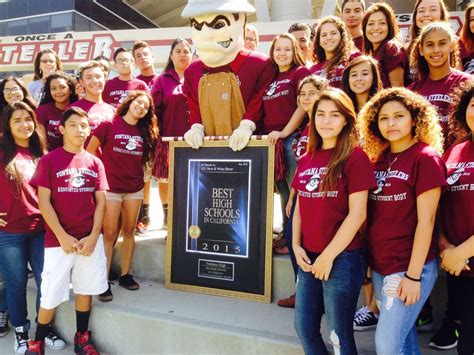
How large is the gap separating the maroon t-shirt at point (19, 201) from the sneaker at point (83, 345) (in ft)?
2.72

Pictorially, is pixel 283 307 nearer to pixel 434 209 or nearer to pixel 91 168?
pixel 434 209

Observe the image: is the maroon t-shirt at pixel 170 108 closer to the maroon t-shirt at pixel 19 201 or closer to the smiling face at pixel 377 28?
the maroon t-shirt at pixel 19 201

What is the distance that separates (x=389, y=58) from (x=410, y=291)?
5.92 feet

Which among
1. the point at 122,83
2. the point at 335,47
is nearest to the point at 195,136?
the point at 335,47

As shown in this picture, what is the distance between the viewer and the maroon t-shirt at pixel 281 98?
308 cm

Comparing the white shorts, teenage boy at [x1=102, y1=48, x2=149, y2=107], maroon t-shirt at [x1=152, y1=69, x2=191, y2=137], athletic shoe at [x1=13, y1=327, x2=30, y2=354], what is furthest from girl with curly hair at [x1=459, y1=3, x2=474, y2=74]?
athletic shoe at [x1=13, y1=327, x2=30, y2=354]

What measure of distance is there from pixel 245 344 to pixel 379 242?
113cm

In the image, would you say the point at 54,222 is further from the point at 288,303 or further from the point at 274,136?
the point at 288,303

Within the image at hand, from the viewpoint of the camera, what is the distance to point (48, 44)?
1019 centimetres

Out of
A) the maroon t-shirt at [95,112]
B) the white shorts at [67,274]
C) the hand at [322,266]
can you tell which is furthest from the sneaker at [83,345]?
the hand at [322,266]

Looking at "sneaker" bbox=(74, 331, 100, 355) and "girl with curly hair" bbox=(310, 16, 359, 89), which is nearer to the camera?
"sneaker" bbox=(74, 331, 100, 355)

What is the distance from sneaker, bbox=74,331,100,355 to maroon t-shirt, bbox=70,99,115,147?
5.06 feet

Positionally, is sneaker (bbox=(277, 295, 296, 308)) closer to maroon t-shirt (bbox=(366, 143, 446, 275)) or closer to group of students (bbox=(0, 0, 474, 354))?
group of students (bbox=(0, 0, 474, 354))

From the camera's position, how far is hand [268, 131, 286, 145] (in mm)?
2938
